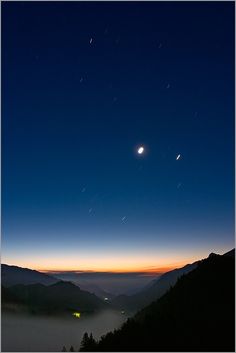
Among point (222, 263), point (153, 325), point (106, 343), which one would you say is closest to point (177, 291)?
point (222, 263)

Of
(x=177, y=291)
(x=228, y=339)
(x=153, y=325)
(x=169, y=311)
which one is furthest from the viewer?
(x=177, y=291)

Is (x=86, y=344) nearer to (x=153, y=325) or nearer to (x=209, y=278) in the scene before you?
(x=153, y=325)

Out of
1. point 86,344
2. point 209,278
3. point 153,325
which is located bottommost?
point 86,344

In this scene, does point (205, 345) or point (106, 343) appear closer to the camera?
point (205, 345)

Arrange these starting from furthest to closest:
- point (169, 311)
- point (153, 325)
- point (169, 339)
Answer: point (169, 311)
point (153, 325)
point (169, 339)

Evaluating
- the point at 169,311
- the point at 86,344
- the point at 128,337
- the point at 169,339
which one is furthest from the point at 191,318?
the point at 86,344

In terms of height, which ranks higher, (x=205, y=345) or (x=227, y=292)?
(x=227, y=292)
